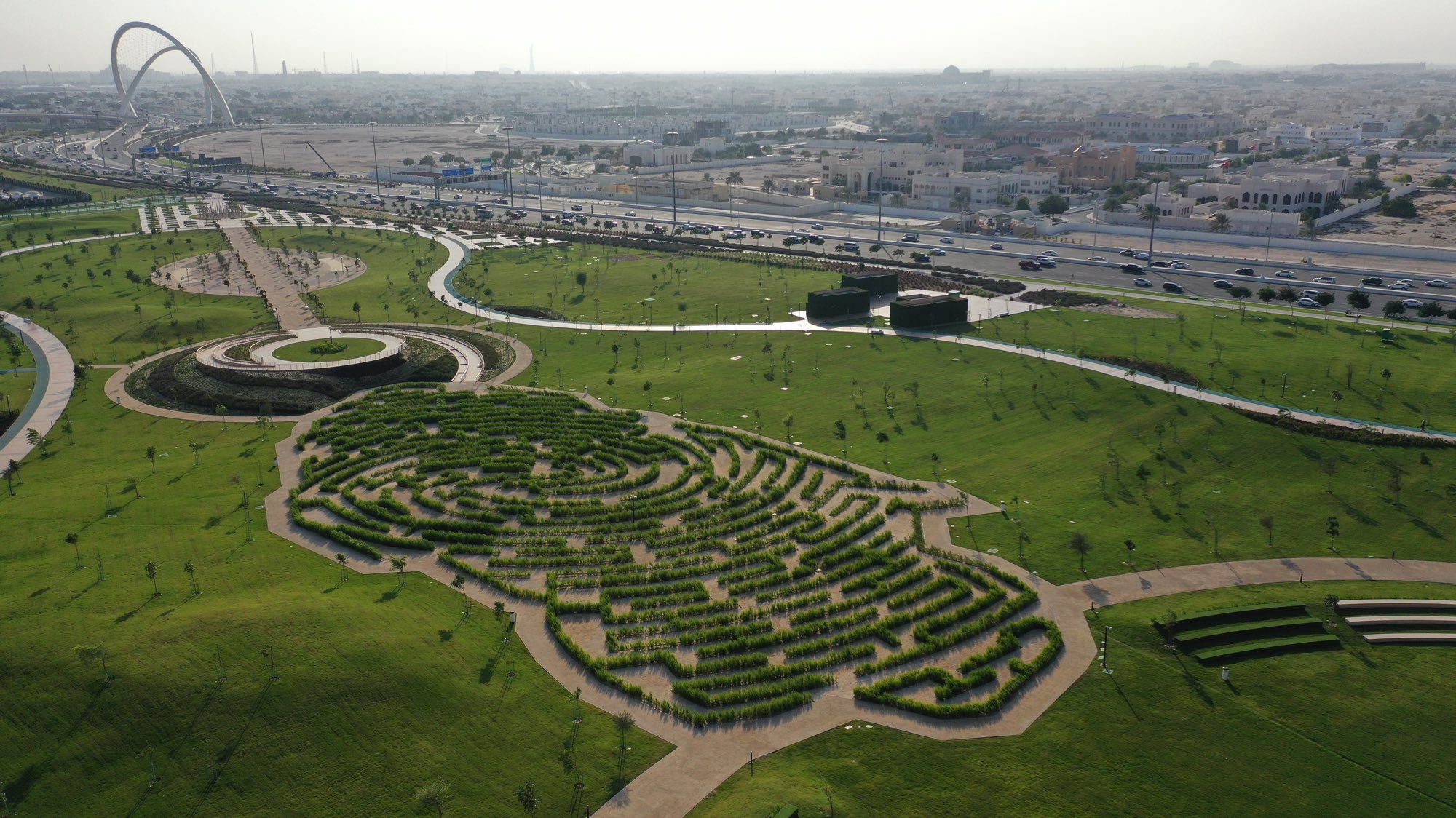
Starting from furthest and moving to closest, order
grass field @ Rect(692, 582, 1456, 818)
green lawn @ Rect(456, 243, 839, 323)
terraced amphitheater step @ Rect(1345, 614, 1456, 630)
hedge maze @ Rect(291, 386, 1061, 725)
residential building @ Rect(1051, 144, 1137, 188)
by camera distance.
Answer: residential building @ Rect(1051, 144, 1137, 188), green lawn @ Rect(456, 243, 839, 323), terraced amphitheater step @ Rect(1345, 614, 1456, 630), hedge maze @ Rect(291, 386, 1061, 725), grass field @ Rect(692, 582, 1456, 818)

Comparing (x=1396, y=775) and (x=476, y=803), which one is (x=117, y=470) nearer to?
(x=476, y=803)

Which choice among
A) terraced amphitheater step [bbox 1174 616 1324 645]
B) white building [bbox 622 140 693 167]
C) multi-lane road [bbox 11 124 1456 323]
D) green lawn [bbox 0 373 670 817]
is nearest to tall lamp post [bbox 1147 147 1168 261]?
multi-lane road [bbox 11 124 1456 323]

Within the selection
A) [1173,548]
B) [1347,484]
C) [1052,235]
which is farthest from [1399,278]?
[1173,548]

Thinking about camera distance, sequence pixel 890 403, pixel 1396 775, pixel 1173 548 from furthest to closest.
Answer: pixel 890 403, pixel 1173 548, pixel 1396 775

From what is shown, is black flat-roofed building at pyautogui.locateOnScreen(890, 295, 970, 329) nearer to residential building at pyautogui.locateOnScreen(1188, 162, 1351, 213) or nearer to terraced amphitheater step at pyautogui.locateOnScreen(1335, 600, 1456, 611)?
terraced amphitheater step at pyautogui.locateOnScreen(1335, 600, 1456, 611)

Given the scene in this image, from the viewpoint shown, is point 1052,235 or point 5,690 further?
point 1052,235

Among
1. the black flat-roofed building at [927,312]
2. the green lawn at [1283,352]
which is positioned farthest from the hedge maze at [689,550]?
the green lawn at [1283,352]

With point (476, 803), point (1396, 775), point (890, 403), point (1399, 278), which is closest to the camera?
point (476, 803)
